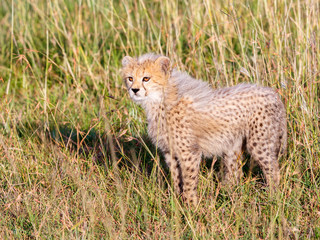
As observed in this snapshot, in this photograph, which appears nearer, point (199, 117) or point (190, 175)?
point (190, 175)

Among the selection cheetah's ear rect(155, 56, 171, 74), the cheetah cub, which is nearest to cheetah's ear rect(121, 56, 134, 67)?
the cheetah cub

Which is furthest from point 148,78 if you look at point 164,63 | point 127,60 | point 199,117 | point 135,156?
point 135,156

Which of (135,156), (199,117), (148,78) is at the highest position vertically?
(148,78)

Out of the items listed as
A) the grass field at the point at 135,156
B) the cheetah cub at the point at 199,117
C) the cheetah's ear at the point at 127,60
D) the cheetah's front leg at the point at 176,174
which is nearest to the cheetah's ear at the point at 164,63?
the cheetah cub at the point at 199,117

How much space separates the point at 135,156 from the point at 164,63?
2.41ft

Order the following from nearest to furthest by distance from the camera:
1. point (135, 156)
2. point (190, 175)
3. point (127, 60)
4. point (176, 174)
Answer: point (190, 175) < point (176, 174) < point (127, 60) < point (135, 156)

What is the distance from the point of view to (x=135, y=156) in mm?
3568

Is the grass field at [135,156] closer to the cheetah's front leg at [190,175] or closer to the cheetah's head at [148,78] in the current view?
the cheetah's front leg at [190,175]

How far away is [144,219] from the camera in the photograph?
9.24ft

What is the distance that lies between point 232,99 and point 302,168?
64 cm

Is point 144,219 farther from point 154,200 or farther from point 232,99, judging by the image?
point 232,99

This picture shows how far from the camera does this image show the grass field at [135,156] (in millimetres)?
2729

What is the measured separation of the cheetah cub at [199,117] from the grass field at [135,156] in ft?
0.36

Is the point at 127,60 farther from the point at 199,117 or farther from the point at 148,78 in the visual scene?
the point at 199,117
